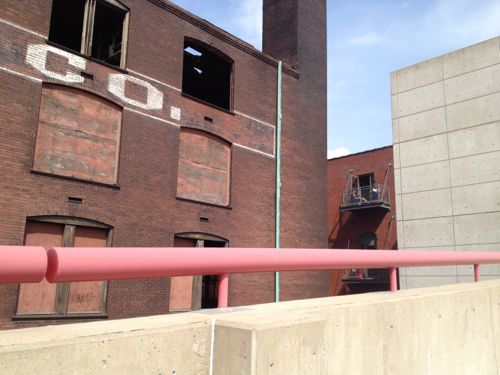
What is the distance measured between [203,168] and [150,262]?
1521 centimetres

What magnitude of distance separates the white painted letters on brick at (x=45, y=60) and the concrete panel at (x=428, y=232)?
438 inches

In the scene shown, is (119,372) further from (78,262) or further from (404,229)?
(404,229)

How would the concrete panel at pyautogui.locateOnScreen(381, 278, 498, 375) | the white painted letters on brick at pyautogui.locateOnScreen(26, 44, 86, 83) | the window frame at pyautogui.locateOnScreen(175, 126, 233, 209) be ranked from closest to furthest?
the concrete panel at pyautogui.locateOnScreen(381, 278, 498, 375), the white painted letters on brick at pyautogui.locateOnScreen(26, 44, 86, 83), the window frame at pyautogui.locateOnScreen(175, 126, 233, 209)

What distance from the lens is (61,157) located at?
1339 cm

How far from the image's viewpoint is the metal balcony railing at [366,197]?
28.7 metres

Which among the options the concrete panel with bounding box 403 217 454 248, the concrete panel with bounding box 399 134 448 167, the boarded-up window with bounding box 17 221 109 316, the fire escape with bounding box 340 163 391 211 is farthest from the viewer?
the fire escape with bounding box 340 163 391 211

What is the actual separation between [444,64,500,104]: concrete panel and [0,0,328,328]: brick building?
7676 mm

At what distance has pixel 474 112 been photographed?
13.7 meters

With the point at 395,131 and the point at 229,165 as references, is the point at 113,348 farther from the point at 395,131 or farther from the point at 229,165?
the point at 229,165

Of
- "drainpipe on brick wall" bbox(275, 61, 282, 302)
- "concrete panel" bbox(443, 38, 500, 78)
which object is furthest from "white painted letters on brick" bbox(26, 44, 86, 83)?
"concrete panel" bbox(443, 38, 500, 78)

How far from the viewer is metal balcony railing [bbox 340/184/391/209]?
94.1 feet

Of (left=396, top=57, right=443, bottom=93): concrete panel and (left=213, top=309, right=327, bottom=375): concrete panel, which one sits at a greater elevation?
(left=396, top=57, right=443, bottom=93): concrete panel

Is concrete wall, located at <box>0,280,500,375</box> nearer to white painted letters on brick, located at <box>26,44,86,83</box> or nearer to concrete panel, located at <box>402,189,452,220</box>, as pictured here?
concrete panel, located at <box>402,189,452,220</box>

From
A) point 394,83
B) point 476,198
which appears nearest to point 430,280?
point 476,198
